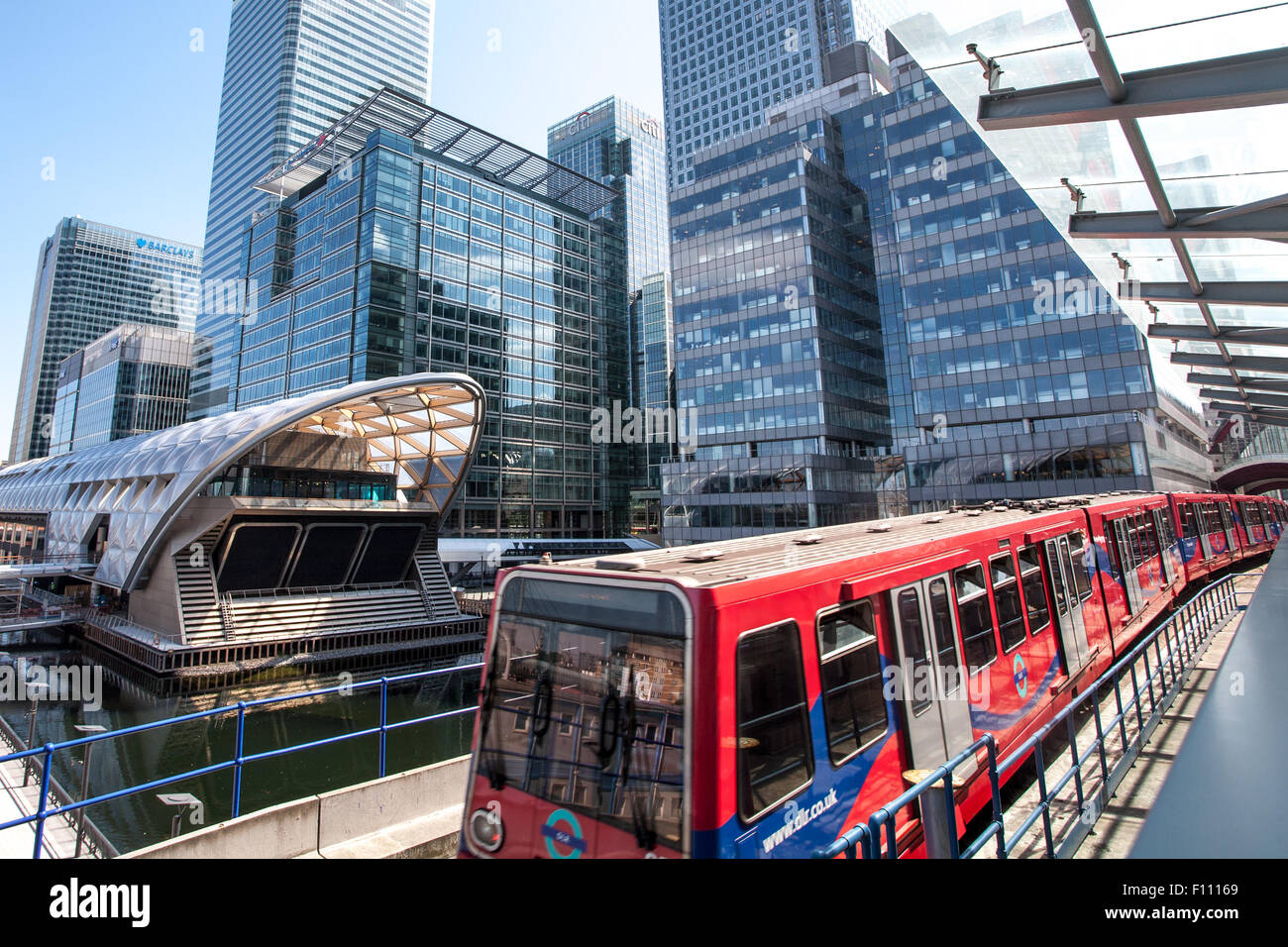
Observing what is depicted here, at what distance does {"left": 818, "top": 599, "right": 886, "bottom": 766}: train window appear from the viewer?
488 centimetres

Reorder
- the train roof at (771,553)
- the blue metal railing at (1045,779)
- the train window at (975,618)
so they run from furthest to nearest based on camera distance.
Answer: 1. the train window at (975,618)
2. the train roof at (771,553)
3. the blue metal railing at (1045,779)

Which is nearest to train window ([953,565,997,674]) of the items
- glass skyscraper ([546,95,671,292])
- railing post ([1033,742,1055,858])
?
railing post ([1033,742,1055,858])

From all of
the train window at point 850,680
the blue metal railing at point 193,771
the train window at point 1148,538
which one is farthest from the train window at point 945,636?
the train window at point 1148,538

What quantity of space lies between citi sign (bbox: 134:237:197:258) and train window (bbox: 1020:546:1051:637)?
659 feet

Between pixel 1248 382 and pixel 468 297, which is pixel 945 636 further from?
pixel 468 297

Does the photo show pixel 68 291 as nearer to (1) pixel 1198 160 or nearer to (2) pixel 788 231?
(2) pixel 788 231

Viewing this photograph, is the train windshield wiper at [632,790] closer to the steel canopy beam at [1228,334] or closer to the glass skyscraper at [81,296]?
the steel canopy beam at [1228,334]

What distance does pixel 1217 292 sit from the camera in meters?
10.3

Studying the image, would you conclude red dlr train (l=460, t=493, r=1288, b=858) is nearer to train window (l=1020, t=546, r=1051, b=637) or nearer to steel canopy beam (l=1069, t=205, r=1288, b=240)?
train window (l=1020, t=546, r=1051, b=637)

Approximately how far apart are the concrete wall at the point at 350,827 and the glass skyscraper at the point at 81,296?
171m

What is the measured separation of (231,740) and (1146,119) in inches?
1067

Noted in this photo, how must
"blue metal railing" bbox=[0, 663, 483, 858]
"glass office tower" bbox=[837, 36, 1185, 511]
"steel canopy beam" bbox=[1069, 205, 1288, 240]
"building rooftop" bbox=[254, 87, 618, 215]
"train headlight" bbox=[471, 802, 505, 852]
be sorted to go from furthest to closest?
"building rooftop" bbox=[254, 87, 618, 215] → "glass office tower" bbox=[837, 36, 1185, 511] → "steel canopy beam" bbox=[1069, 205, 1288, 240] → "blue metal railing" bbox=[0, 663, 483, 858] → "train headlight" bbox=[471, 802, 505, 852]

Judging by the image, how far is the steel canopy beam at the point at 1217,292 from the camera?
31.0 feet

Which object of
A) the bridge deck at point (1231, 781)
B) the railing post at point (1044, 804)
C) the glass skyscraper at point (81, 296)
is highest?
the glass skyscraper at point (81, 296)
